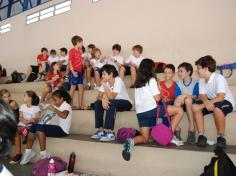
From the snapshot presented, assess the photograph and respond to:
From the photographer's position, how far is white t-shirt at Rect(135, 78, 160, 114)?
3283 mm

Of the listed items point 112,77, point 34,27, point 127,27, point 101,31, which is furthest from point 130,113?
point 34,27

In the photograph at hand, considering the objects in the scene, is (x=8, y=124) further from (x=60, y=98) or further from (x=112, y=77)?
(x=60, y=98)

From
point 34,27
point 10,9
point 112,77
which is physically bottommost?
point 112,77

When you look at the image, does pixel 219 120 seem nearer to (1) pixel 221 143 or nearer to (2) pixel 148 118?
(1) pixel 221 143

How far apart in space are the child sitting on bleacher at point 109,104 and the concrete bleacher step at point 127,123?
15cm

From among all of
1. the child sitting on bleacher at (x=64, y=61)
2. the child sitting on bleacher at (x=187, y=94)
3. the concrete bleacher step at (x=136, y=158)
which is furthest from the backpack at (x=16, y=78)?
the child sitting on bleacher at (x=187, y=94)

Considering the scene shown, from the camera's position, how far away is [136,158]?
310 cm

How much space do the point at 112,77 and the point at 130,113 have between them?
54cm

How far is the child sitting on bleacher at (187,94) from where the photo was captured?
3133 mm

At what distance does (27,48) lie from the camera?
9070mm

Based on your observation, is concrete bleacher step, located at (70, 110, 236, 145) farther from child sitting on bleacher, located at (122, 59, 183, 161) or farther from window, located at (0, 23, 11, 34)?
window, located at (0, 23, 11, 34)

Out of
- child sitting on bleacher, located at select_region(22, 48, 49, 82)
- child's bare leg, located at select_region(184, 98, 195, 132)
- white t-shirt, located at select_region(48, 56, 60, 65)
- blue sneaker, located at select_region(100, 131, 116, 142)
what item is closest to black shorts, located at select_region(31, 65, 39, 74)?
child sitting on bleacher, located at select_region(22, 48, 49, 82)

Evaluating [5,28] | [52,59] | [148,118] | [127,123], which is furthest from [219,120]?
[5,28]

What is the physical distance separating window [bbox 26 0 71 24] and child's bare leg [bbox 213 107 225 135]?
601cm
